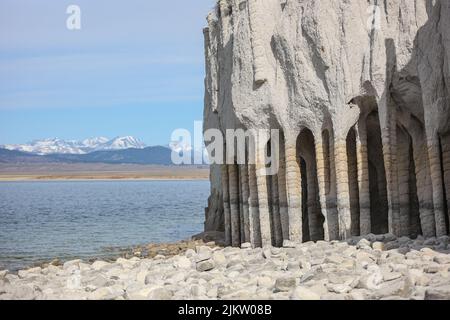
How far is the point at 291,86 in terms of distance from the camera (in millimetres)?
24641

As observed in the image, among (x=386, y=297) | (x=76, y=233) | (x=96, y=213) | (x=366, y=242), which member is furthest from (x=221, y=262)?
(x=96, y=213)

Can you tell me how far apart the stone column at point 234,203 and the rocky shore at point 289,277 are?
8.26m

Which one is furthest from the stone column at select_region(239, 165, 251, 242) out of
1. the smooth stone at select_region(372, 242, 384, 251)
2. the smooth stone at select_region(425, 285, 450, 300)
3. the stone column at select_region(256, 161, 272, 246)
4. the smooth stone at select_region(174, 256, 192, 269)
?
the smooth stone at select_region(425, 285, 450, 300)

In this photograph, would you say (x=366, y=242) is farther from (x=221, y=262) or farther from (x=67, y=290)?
(x=67, y=290)

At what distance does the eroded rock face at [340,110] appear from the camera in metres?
20.0

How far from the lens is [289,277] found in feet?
45.9

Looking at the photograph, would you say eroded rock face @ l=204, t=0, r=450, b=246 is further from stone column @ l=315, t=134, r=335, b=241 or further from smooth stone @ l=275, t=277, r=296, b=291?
smooth stone @ l=275, t=277, r=296, b=291

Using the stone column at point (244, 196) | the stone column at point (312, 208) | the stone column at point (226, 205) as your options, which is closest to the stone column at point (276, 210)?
the stone column at point (312, 208)

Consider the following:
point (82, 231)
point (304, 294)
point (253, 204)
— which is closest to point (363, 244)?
point (304, 294)

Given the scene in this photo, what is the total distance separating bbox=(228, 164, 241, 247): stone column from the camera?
28312mm

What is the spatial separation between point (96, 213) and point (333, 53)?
42.0 m

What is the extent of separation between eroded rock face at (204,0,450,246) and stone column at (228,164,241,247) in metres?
0.04

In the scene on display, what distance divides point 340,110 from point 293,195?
10.9 feet

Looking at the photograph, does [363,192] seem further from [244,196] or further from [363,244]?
[244,196]
